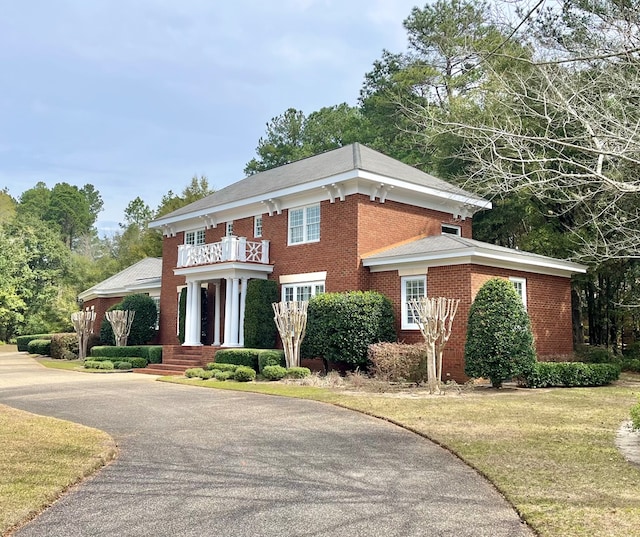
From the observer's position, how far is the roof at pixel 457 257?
16.2 meters

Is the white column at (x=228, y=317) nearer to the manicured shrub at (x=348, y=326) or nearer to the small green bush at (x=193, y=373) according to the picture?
the small green bush at (x=193, y=373)

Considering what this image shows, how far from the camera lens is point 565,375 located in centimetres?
Answer: 1483

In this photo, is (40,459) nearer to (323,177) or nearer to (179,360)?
(323,177)

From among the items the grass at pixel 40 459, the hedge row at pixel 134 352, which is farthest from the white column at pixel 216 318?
the grass at pixel 40 459

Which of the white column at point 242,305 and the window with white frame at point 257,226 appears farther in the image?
the window with white frame at point 257,226

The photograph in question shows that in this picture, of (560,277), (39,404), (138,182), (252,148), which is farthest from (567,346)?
(138,182)

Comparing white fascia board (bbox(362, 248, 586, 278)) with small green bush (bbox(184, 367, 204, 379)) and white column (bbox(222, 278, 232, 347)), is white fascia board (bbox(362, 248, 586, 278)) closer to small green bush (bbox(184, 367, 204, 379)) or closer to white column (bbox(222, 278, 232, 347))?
white column (bbox(222, 278, 232, 347))

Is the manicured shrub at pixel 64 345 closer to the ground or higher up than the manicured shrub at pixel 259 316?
closer to the ground

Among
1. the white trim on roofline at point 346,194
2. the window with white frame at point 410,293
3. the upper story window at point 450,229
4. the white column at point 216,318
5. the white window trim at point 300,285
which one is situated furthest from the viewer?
the white column at point 216,318

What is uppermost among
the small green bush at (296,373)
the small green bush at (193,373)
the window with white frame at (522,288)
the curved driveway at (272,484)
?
the window with white frame at (522,288)

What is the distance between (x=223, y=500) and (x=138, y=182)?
5960cm

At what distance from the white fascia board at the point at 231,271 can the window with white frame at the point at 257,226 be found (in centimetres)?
180

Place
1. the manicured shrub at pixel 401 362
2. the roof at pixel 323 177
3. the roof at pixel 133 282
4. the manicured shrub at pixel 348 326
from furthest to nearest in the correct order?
the roof at pixel 133 282
the roof at pixel 323 177
the manicured shrub at pixel 348 326
the manicured shrub at pixel 401 362

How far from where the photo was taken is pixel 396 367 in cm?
1523
